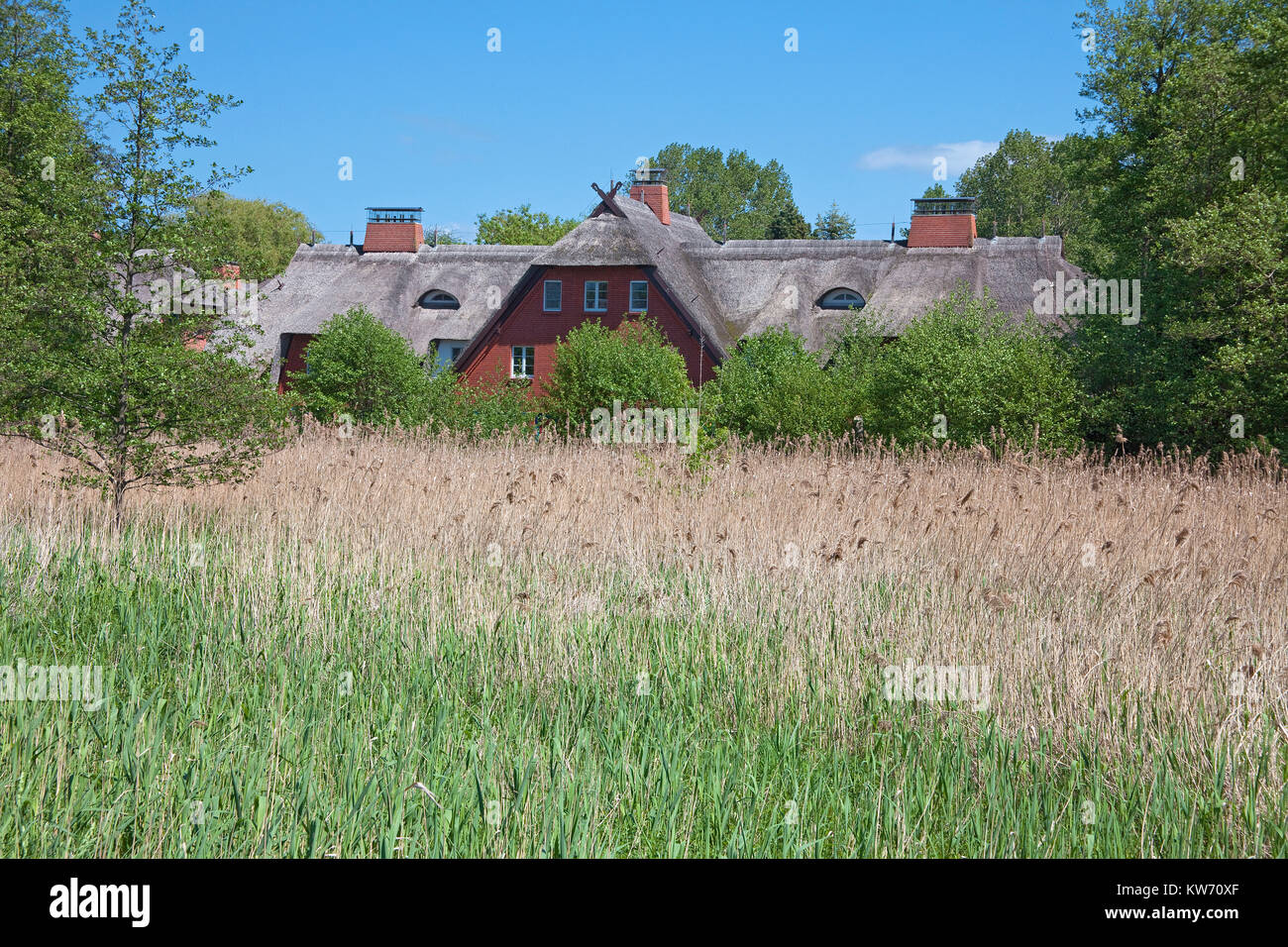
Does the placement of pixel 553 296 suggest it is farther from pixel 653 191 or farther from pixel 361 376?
pixel 361 376

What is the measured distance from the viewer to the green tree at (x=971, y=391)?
17.3 metres

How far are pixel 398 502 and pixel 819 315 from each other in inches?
970

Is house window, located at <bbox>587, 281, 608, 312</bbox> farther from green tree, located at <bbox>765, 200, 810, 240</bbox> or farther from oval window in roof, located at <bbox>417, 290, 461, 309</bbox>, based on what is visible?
green tree, located at <bbox>765, 200, 810, 240</bbox>

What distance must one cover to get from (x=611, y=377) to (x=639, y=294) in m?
11.5

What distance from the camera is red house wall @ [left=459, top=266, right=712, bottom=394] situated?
3083 cm

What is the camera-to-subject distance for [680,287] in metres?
31.5

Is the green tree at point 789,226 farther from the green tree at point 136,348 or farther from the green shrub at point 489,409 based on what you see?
the green tree at point 136,348

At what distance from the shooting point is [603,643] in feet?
18.9

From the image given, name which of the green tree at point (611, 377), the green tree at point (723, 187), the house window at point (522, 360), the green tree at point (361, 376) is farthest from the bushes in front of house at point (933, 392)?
the green tree at point (723, 187)

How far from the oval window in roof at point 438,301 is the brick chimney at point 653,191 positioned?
7636 millimetres

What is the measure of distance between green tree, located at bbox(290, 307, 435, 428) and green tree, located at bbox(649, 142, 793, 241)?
59933 millimetres

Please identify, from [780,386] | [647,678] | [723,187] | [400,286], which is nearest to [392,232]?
[400,286]

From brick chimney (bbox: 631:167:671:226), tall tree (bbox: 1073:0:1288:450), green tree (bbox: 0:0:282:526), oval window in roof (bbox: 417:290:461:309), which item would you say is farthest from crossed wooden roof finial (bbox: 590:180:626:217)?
green tree (bbox: 0:0:282:526)
